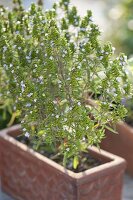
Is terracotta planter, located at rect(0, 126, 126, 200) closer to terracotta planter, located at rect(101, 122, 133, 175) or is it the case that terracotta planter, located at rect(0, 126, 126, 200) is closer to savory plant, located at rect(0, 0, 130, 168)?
savory plant, located at rect(0, 0, 130, 168)

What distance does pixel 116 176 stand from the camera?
361cm

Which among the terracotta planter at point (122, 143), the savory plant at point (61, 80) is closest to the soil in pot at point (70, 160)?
the savory plant at point (61, 80)

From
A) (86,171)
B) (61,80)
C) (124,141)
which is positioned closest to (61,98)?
(61,80)

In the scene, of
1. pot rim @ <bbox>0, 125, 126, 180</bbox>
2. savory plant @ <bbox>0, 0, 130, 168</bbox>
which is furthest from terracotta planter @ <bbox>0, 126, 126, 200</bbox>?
savory plant @ <bbox>0, 0, 130, 168</bbox>

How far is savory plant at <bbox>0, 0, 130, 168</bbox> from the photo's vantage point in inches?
123

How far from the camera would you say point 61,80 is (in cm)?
320

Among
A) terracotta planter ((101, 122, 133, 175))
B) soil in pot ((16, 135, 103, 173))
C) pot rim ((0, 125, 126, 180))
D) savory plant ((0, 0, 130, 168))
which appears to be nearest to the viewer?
savory plant ((0, 0, 130, 168))

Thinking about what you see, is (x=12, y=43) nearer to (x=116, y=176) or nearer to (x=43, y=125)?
(x=43, y=125)

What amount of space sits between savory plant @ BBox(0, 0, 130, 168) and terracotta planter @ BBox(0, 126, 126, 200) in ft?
0.55

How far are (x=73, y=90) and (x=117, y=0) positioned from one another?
4.13m

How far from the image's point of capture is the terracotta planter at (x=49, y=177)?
3463 millimetres

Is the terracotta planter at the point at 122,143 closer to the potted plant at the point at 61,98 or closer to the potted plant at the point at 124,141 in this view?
the potted plant at the point at 124,141

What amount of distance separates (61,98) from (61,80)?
11 cm

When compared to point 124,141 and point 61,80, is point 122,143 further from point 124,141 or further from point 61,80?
point 61,80
